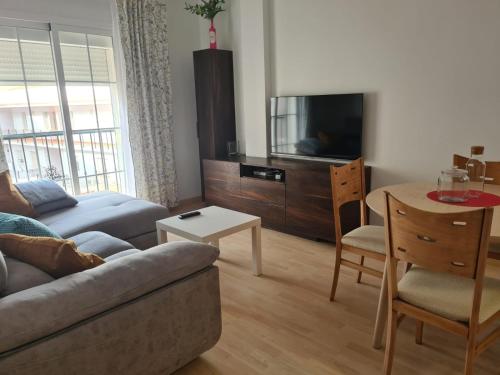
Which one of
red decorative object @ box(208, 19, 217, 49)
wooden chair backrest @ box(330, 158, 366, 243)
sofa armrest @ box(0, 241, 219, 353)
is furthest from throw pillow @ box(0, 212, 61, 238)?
red decorative object @ box(208, 19, 217, 49)

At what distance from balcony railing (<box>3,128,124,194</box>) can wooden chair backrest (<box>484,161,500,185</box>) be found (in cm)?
367

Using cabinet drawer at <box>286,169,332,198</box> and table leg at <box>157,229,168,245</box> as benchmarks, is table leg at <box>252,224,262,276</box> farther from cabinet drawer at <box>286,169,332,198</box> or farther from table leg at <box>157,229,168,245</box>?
cabinet drawer at <box>286,169,332,198</box>

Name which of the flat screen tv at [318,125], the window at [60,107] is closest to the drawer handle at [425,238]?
the flat screen tv at [318,125]

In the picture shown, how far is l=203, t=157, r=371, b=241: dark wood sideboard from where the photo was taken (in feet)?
11.1

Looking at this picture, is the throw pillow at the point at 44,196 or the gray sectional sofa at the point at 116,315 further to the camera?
the throw pillow at the point at 44,196

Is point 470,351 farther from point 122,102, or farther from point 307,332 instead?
point 122,102

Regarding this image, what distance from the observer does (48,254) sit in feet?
5.11

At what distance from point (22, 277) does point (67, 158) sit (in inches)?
107

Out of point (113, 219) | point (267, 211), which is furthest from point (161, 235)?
point (267, 211)

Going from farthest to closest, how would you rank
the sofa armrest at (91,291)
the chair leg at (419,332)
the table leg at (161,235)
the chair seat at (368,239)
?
1. the table leg at (161,235)
2. the chair seat at (368,239)
3. the chair leg at (419,332)
4. the sofa armrest at (91,291)

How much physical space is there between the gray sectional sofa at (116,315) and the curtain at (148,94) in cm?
274

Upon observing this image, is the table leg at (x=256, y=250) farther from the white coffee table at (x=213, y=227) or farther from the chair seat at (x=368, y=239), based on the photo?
Result: the chair seat at (x=368, y=239)

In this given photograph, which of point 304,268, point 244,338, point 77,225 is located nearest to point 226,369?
point 244,338

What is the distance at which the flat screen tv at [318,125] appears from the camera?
3.42 meters
